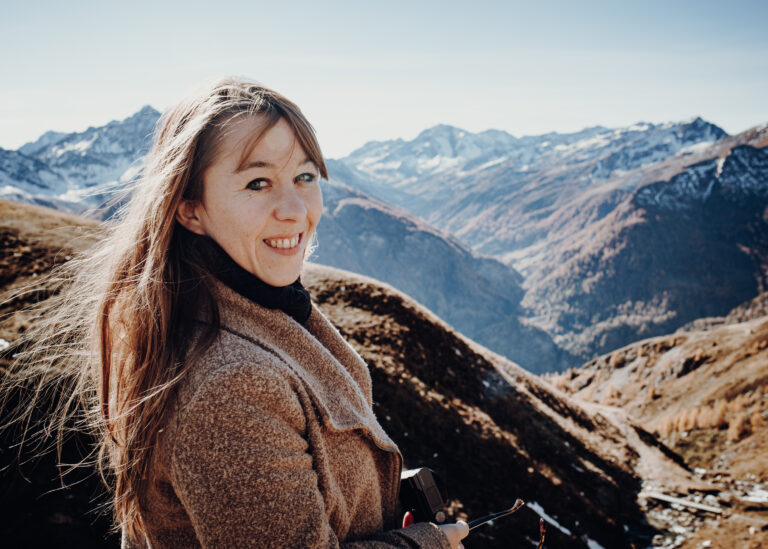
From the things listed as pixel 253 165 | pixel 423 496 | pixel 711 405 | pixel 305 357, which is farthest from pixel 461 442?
pixel 711 405

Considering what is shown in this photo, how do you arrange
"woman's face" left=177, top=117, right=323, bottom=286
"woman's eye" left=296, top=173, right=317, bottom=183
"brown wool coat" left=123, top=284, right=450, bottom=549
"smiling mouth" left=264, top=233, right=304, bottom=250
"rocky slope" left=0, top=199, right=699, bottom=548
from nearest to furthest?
"brown wool coat" left=123, top=284, right=450, bottom=549 → "woman's face" left=177, top=117, right=323, bottom=286 → "smiling mouth" left=264, top=233, right=304, bottom=250 → "woman's eye" left=296, top=173, right=317, bottom=183 → "rocky slope" left=0, top=199, right=699, bottom=548

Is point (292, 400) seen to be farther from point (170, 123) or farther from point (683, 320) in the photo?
point (683, 320)

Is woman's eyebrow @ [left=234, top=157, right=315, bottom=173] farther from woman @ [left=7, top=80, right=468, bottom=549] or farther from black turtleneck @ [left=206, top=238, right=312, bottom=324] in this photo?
black turtleneck @ [left=206, top=238, right=312, bottom=324]

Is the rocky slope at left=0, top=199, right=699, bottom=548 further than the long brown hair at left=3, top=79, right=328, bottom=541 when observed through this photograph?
Yes

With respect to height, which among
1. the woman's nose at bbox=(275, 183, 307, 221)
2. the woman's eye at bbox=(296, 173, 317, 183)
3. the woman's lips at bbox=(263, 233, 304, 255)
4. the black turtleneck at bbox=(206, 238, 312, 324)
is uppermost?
the woman's eye at bbox=(296, 173, 317, 183)

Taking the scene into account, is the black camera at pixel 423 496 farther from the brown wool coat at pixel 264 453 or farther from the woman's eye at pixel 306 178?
the woman's eye at pixel 306 178

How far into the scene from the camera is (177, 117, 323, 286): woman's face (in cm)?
156

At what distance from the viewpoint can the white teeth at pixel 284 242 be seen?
1670mm

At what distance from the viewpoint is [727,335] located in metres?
22.7

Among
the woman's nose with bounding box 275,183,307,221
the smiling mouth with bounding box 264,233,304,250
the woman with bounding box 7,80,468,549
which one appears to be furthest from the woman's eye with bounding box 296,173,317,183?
the smiling mouth with bounding box 264,233,304,250

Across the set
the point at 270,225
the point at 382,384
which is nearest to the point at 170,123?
the point at 270,225

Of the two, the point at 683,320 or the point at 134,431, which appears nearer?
the point at 134,431

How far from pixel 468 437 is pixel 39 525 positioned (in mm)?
5964

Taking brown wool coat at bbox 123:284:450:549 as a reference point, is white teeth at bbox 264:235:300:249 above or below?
above
